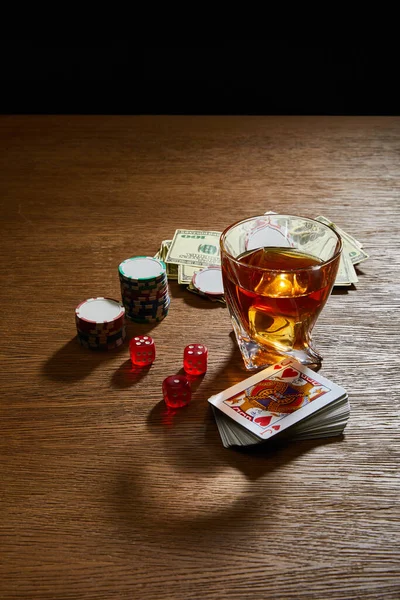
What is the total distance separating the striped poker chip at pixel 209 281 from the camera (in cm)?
123

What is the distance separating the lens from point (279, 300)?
1000mm

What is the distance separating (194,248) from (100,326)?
35cm

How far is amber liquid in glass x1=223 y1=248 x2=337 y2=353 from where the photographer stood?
99 centimetres

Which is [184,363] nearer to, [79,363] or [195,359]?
[195,359]

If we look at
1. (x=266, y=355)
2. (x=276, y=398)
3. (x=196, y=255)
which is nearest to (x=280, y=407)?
(x=276, y=398)

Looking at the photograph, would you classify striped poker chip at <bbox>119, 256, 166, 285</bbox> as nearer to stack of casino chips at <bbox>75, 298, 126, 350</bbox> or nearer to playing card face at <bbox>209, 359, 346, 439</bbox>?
stack of casino chips at <bbox>75, 298, 126, 350</bbox>

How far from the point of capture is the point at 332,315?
1.18 m

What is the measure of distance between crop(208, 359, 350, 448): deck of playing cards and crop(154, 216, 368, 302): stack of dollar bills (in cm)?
31
